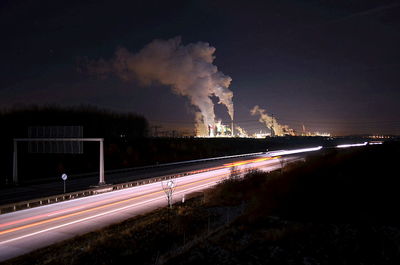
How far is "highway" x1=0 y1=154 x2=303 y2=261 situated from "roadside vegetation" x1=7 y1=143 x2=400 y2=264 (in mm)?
1143

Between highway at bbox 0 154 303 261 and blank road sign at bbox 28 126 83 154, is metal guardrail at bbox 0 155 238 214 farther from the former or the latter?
blank road sign at bbox 28 126 83 154

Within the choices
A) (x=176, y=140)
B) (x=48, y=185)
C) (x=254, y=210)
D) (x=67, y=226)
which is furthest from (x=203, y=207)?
(x=176, y=140)

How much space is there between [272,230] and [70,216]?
469 inches

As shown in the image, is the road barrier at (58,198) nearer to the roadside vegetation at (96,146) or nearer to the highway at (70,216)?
the highway at (70,216)

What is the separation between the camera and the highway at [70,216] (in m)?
15.1

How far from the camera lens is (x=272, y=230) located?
1570 cm

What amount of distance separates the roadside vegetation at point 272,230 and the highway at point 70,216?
3.75ft

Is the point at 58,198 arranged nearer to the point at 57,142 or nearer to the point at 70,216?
the point at 70,216

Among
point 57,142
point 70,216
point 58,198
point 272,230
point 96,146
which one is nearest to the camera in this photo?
point 272,230

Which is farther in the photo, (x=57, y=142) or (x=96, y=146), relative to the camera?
(x=96, y=146)

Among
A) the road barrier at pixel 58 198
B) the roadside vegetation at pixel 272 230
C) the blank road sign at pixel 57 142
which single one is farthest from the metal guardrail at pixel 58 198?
the roadside vegetation at pixel 272 230

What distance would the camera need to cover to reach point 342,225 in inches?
647

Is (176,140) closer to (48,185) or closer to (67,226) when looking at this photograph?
(48,185)

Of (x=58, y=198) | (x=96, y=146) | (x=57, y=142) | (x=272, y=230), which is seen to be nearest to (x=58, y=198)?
(x=58, y=198)
